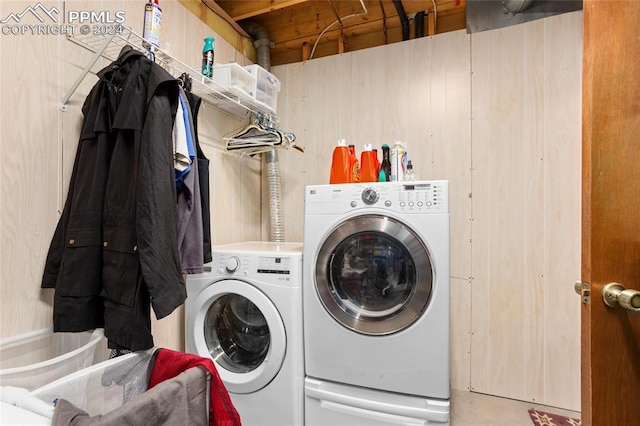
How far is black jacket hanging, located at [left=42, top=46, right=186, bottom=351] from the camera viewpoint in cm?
98

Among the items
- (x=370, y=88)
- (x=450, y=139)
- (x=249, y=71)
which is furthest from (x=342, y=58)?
(x=450, y=139)

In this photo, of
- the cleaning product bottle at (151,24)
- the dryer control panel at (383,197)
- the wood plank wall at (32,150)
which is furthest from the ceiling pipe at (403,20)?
the wood plank wall at (32,150)

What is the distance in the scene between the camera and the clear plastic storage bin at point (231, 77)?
1709 millimetres

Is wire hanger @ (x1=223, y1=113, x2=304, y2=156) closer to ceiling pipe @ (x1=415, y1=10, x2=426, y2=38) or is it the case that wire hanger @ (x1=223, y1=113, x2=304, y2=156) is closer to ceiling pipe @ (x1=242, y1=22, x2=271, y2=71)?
ceiling pipe @ (x1=242, y1=22, x2=271, y2=71)

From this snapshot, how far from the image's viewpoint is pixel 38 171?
1114 mm

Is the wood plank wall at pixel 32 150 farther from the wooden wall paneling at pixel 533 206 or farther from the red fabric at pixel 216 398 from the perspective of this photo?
the wooden wall paneling at pixel 533 206

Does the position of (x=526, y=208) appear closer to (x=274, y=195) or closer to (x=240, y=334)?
(x=274, y=195)

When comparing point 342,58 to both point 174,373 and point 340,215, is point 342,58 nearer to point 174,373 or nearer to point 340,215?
point 340,215

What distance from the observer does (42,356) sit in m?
1.11

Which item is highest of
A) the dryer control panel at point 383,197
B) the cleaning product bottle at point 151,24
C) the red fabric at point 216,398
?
the cleaning product bottle at point 151,24

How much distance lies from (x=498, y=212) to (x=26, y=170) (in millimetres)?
2303

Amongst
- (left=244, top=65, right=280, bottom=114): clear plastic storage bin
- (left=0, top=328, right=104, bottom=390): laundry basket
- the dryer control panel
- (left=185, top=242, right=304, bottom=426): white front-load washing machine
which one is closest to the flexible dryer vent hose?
(left=244, top=65, right=280, bottom=114): clear plastic storage bin

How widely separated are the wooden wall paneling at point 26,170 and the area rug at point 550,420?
92.8 inches

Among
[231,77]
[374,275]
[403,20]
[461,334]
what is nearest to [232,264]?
[374,275]
